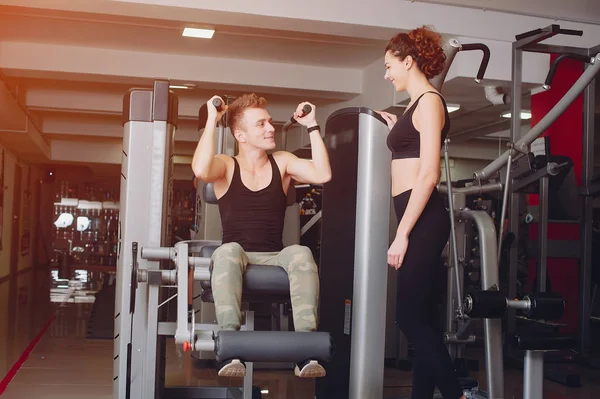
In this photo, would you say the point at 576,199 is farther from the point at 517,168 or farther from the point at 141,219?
the point at 141,219

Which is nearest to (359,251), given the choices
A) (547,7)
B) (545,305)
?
(545,305)

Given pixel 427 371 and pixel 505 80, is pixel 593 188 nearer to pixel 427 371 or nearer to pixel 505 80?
pixel 505 80

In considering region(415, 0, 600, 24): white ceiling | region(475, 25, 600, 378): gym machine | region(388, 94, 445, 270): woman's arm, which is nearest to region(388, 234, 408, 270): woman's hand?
region(388, 94, 445, 270): woman's arm

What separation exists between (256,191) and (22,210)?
37.7 ft

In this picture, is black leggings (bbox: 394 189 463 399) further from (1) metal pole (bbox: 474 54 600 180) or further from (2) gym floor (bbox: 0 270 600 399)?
(1) metal pole (bbox: 474 54 600 180)

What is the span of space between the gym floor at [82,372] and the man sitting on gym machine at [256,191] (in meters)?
0.49

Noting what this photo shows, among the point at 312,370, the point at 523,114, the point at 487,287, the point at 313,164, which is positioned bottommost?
the point at 312,370

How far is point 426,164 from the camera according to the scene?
Result: 7.38ft

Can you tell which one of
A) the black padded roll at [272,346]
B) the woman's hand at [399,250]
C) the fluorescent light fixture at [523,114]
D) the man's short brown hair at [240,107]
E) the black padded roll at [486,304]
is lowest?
the black padded roll at [272,346]

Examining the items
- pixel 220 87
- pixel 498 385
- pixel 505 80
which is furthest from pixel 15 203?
pixel 498 385

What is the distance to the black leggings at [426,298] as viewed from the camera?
2254 mm

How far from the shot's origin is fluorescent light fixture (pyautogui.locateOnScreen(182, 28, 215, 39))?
5668 millimetres

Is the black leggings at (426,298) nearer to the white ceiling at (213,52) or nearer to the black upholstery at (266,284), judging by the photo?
the black upholstery at (266,284)

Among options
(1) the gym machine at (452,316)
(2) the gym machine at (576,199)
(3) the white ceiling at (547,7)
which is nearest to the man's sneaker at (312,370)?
(1) the gym machine at (452,316)
